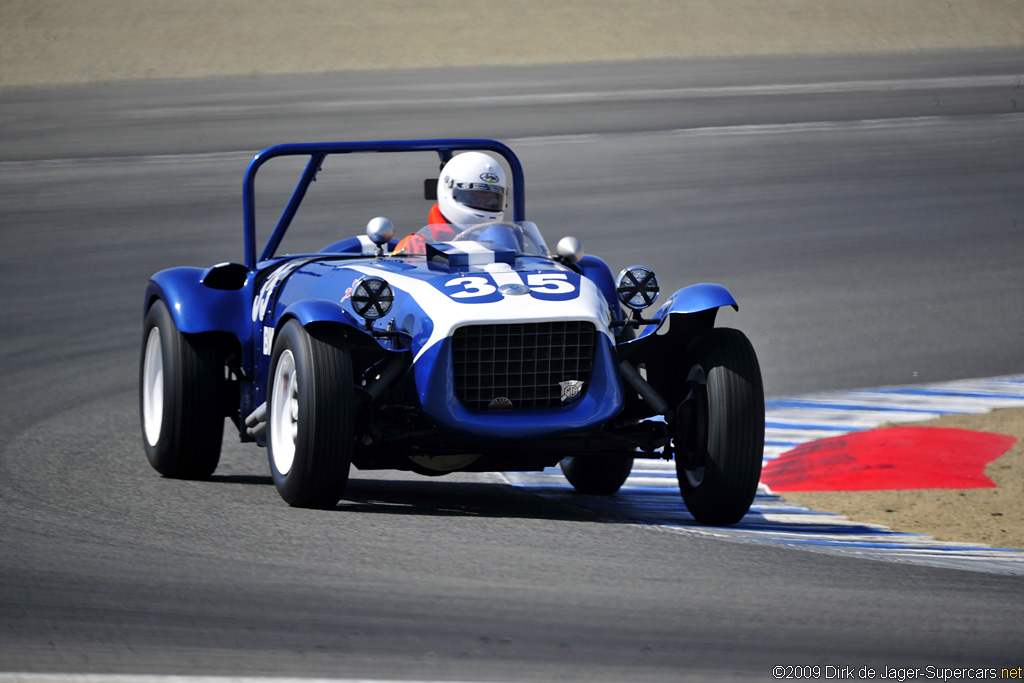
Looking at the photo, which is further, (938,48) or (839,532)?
(938,48)

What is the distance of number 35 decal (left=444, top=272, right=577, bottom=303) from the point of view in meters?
7.07

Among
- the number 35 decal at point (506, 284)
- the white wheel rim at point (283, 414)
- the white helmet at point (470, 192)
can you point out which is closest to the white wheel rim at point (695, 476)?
the number 35 decal at point (506, 284)

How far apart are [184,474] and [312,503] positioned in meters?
1.53

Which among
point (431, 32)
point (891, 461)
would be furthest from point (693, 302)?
point (431, 32)

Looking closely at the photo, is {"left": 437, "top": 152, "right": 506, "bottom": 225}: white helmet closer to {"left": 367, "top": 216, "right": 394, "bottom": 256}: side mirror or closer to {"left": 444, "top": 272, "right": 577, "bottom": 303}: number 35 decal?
{"left": 367, "top": 216, "right": 394, "bottom": 256}: side mirror

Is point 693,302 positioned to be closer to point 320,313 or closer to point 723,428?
point 723,428

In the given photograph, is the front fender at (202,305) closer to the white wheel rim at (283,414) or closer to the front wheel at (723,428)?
the white wheel rim at (283,414)

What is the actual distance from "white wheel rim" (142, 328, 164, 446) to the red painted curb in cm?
334

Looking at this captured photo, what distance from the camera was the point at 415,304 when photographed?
7.14m

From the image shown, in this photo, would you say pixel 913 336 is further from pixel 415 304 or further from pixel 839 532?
pixel 415 304

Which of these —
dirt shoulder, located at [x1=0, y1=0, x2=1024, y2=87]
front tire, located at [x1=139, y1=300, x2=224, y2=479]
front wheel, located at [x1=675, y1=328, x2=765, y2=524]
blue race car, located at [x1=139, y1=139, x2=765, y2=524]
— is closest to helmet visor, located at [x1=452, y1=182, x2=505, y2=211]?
blue race car, located at [x1=139, y1=139, x2=765, y2=524]

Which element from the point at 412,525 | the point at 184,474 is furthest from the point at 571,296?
the point at 184,474

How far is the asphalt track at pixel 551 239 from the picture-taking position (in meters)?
4.95

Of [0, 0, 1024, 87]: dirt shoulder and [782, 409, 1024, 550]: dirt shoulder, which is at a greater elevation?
[782, 409, 1024, 550]: dirt shoulder
